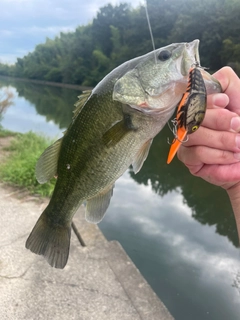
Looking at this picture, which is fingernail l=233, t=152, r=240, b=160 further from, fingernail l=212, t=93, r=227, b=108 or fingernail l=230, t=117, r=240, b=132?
fingernail l=212, t=93, r=227, b=108

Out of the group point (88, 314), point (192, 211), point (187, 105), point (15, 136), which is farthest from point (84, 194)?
point (15, 136)

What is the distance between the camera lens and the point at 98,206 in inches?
70.2

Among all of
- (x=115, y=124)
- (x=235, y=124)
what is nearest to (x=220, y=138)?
(x=235, y=124)

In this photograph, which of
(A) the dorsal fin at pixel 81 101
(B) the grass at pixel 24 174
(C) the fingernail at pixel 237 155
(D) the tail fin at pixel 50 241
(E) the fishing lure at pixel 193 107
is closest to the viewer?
(E) the fishing lure at pixel 193 107

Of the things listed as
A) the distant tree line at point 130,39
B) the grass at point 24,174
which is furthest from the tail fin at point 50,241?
the distant tree line at point 130,39

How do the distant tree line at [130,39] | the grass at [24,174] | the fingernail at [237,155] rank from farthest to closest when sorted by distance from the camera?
1. the distant tree line at [130,39]
2. the grass at [24,174]
3. the fingernail at [237,155]

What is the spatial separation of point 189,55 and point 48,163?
0.93m

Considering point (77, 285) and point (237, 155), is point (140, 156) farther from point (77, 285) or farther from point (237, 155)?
point (77, 285)

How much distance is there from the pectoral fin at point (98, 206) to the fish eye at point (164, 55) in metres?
0.71

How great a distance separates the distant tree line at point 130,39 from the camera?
3419 centimetres

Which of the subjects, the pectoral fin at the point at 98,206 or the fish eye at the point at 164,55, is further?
the pectoral fin at the point at 98,206

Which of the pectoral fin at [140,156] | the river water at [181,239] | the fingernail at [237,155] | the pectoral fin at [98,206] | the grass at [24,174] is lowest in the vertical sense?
the river water at [181,239]

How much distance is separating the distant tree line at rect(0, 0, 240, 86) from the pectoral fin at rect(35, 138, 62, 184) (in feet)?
96.8

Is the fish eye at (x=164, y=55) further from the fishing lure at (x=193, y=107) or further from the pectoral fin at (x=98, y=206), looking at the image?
the pectoral fin at (x=98, y=206)
